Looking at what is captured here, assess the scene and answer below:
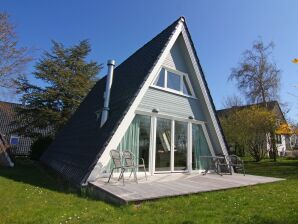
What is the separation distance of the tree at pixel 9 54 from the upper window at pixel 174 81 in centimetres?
1202

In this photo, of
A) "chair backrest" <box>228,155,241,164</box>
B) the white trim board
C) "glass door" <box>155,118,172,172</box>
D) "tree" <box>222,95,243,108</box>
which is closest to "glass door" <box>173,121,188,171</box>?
"glass door" <box>155,118,172,172</box>


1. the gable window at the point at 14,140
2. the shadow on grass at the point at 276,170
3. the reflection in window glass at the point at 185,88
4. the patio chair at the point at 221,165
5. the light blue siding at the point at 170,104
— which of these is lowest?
the shadow on grass at the point at 276,170

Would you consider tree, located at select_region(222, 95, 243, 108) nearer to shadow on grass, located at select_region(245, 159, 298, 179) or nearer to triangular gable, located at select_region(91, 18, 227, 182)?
shadow on grass, located at select_region(245, 159, 298, 179)

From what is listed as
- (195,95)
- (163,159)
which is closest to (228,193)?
(163,159)

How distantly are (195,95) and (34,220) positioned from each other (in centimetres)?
905

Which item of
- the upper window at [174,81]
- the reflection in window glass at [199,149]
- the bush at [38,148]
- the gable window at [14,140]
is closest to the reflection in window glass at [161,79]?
the upper window at [174,81]

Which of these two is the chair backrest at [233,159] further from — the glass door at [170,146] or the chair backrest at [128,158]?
the chair backrest at [128,158]

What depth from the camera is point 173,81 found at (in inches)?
457

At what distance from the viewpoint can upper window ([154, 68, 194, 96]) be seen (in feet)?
36.2

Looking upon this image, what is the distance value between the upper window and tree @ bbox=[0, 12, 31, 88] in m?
12.0

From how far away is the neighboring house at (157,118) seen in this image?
8.87 m

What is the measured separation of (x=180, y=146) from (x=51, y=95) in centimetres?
1783

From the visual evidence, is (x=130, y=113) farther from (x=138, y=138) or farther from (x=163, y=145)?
(x=163, y=145)

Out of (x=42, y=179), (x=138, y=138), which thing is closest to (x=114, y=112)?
(x=138, y=138)
